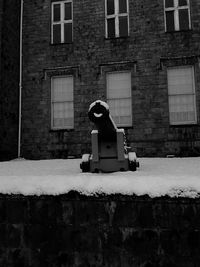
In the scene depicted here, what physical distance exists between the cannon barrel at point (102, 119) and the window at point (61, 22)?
7.04 metres

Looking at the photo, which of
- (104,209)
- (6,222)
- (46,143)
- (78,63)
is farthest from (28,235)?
(78,63)

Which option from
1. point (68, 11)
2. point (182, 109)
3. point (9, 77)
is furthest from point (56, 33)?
point (182, 109)

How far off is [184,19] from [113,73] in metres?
3.39

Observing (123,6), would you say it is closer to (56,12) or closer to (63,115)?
(56,12)

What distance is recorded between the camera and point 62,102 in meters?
11.6

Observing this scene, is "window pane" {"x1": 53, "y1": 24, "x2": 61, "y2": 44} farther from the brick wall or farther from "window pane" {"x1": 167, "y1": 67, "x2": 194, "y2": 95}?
"window pane" {"x1": 167, "y1": 67, "x2": 194, "y2": 95}

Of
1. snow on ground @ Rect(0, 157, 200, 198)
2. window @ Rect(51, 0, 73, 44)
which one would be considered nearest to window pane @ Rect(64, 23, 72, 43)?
window @ Rect(51, 0, 73, 44)

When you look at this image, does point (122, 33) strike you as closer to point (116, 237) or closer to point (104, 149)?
point (104, 149)

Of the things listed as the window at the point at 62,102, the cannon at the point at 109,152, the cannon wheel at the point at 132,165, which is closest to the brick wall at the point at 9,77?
the window at the point at 62,102

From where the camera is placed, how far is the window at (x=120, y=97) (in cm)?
1107

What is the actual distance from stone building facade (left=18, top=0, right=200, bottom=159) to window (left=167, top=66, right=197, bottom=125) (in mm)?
36

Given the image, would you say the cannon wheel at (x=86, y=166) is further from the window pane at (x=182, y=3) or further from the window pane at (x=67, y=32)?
the window pane at (x=182, y=3)

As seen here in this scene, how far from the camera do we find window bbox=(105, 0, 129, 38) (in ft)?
37.6

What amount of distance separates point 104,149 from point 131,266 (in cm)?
239
